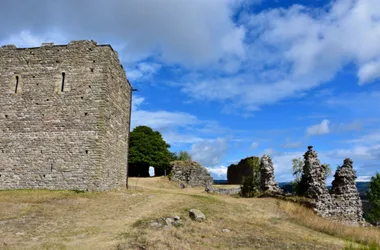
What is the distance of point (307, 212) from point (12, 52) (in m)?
19.7

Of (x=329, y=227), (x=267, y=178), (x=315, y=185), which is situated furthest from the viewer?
(x=267, y=178)

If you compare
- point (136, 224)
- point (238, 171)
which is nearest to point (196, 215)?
point (136, 224)

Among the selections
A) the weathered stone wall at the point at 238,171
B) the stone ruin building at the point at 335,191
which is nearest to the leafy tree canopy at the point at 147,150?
the weathered stone wall at the point at 238,171

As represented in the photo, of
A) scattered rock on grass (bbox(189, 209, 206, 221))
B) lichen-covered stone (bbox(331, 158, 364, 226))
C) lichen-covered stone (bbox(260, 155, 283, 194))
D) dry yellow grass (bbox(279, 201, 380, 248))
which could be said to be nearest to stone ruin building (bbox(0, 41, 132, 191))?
scattered rock on grass (bbox(189, 209, 206, 221))

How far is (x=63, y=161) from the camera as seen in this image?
57.0ft

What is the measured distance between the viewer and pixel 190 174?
36031mm

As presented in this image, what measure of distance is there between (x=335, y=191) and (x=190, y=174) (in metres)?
18.4

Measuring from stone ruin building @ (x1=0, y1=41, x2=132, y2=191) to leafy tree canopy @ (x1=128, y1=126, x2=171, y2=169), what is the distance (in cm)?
2479

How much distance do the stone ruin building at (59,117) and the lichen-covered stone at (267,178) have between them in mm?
10903

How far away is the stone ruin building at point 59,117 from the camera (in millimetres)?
17297

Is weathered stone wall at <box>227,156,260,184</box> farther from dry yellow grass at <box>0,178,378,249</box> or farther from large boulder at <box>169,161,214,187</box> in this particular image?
dry yellow grass at <box>0,178,378,249</box>

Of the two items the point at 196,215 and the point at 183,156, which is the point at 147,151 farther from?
the point at 196,215

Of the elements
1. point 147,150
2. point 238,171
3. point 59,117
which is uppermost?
point 147,150

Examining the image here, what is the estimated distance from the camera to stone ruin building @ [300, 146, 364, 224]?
19.0 meters
